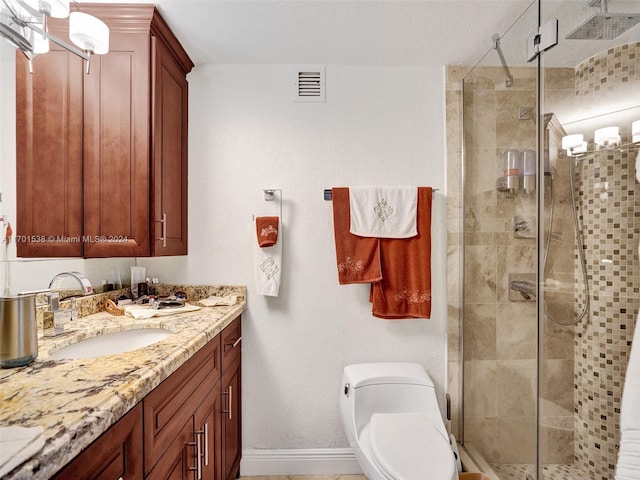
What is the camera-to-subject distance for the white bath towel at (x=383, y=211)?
1750 mm

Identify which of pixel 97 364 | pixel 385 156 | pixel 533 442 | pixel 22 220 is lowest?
pixel 533 442

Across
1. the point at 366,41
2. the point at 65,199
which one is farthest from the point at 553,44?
the point at 65,199

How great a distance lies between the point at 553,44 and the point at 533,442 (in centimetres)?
159

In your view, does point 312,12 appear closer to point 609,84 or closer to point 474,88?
point 474,88

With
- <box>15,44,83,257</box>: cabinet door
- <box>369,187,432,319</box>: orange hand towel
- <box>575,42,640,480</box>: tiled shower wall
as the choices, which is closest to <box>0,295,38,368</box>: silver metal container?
<box>15,44,83,257</box>: cabinet door

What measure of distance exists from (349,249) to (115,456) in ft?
4.19

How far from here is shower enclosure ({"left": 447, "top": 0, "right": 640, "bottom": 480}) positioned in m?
1.12

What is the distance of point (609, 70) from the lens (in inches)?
44.8

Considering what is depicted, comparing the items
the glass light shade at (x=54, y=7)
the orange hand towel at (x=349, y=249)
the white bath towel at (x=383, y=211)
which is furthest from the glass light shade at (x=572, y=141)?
the glass light shade at (x=54, y=7)

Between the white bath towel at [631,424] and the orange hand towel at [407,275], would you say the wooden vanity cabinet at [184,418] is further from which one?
the white bath towel at [631,424]

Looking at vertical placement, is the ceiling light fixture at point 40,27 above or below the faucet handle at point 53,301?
above

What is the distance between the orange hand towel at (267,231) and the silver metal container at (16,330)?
0.98 m

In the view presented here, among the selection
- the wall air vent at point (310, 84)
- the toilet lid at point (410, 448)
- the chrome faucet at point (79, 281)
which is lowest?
the toilet lid at point (410, 448)

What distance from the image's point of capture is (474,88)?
1787 mm
